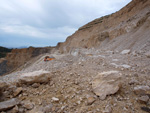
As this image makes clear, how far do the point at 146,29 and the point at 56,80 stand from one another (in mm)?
10126

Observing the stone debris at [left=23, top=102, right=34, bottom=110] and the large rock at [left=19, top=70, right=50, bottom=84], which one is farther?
the large rock at [left=19, top=70, right=50, bottom=84]

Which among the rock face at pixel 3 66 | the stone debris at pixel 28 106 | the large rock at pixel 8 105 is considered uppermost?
the large rock at pixel 8 105

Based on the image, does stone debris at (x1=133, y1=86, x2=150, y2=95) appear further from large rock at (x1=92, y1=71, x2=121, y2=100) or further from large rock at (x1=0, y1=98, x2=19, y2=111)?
large rock at (x1=0, y1=98, x2=19, y2=111)

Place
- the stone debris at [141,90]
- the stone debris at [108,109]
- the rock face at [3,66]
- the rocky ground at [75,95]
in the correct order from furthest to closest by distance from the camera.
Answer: the rock face at [3,66], the stone debris at [141,90], the rocky ground at [75,95], the stone debris at [108,109]

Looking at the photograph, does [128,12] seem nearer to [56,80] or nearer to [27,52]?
[56,80]

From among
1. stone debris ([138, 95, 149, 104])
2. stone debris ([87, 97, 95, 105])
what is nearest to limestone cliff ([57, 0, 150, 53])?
stone debris ([138, 95, 149, 104])

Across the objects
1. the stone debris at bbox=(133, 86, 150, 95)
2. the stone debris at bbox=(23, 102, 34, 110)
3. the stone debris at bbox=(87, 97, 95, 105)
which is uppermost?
the stone debris at bbox=(133, 86, 150, 95)

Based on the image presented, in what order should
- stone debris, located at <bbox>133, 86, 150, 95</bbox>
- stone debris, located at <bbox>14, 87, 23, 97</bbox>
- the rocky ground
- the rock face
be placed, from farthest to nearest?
the rock face, stone debris, located at <bbox>14, 87, 23, 97</bbox>, stone debris, located at <bbox>133, 86, 150, 95</bbox>, the rocky ground

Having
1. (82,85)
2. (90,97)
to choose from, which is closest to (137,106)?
(90,97)

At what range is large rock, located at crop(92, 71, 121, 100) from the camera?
2.34 metres

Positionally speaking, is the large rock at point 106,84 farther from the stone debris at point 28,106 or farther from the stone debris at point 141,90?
the stone debris at point 28,106

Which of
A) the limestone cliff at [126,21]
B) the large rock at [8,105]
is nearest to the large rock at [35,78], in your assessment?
the large rock at [8,105]

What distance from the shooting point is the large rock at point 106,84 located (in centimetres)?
234

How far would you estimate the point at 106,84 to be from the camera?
2449 millimetres
